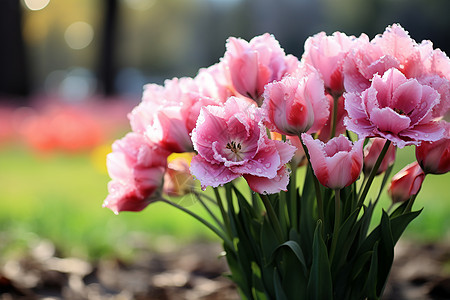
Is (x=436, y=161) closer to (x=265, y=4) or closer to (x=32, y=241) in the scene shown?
(x=32, y=241)

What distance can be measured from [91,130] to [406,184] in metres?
5.74

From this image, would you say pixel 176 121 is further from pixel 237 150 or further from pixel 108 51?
pixel 108 51

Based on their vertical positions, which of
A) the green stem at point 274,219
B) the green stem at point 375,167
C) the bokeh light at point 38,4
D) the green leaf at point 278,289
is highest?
the bokeh light at point 38,4

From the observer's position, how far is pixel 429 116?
49.4 inches

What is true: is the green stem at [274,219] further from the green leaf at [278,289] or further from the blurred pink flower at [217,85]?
the blurred pink flower at [217,85]

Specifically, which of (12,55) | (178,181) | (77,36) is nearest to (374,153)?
(178,181)

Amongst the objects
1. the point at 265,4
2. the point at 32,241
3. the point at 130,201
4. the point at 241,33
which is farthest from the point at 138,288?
the point at 241,33

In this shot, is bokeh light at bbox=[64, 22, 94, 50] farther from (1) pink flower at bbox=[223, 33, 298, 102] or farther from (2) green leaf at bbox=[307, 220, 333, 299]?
(2) green leaf at bbox=[307, 220, 333, 299]

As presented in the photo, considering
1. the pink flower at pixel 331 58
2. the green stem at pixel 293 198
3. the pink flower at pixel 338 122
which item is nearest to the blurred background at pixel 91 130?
the green stem at pixel 293 198

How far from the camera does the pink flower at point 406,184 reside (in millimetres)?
1542

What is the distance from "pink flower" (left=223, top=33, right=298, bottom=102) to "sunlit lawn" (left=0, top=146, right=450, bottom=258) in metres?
1.77

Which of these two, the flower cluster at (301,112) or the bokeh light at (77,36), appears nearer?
the flower cluster at (301,112)

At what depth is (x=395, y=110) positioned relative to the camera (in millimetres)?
1293

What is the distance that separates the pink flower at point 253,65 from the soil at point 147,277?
4.32ft
